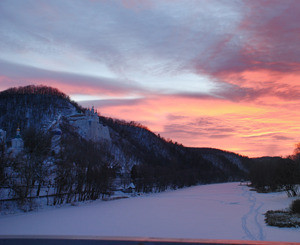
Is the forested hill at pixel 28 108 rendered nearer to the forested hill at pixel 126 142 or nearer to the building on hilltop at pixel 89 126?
the forested hill at pixel 126 142

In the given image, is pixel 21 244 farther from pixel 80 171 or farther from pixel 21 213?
pixel 80 171

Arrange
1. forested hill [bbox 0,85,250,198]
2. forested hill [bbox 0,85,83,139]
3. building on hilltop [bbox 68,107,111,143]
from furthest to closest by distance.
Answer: forested hill [bbox 0,85,83,139], building on hilltop [bbox 68,107,111,143], forested hill [bbox 0,85,250,198]

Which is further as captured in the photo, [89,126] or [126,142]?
[126,142]

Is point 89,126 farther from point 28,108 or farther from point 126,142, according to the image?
point 28,108

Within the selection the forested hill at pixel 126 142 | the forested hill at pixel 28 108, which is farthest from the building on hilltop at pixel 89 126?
the forested hill at pixel 28 108

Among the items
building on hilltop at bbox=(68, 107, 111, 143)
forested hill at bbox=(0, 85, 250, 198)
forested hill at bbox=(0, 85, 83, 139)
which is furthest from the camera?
forested hill at bbox=(0, 85, 83, 139)

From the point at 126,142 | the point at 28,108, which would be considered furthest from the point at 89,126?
the point at 28,108

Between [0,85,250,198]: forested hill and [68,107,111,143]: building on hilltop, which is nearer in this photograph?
[0,85,250,198]: forested hill

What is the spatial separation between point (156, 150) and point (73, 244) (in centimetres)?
16490

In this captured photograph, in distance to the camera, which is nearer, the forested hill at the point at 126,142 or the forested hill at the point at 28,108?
the forested hill at the point at 126,142

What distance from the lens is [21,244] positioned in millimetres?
5348

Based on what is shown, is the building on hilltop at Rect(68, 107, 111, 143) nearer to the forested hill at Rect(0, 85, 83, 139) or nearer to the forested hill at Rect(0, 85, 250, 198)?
the forested hill at Rect(0, 85, 250, 198)

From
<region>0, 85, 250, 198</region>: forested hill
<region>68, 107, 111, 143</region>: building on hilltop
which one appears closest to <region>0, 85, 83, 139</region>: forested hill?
<region>0, 85, 250, 198</region>: forested hill

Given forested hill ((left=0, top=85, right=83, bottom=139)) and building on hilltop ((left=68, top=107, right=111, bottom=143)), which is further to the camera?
forested hill ((left=0, top=85, right=83, bottom=139))
